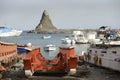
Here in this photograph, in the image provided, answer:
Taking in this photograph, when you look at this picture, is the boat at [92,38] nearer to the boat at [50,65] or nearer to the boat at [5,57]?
the boat at [5,57]

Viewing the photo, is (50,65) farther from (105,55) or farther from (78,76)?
(105,55)

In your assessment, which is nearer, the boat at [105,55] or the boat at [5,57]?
the boat at [5,57]

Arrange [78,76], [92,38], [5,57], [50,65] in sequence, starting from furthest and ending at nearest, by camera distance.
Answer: [92,38]
[5,57]
[50,65]
[78,76]

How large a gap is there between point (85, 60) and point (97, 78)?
13.3 meters

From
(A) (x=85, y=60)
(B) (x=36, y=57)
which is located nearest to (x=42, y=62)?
(B) (x=36, y=57)

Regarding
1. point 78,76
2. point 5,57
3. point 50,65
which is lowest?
point 78,76

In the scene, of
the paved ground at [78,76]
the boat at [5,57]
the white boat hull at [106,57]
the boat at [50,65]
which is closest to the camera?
the paved ground at [78,76]

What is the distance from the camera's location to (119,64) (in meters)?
32.0

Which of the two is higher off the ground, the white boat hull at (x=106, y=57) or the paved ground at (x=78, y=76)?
the white boat hull at (x=106, y=57)

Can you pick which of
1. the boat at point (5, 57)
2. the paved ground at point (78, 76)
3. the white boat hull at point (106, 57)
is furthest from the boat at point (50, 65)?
the white boat hull at point (106, 57)

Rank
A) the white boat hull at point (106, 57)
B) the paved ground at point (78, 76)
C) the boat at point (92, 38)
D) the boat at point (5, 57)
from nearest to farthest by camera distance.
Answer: the paved ground at point (78, 76) → the boat at point (5, 57) → the white boat hull at point (106, 57) → the boat at point (92, 38)

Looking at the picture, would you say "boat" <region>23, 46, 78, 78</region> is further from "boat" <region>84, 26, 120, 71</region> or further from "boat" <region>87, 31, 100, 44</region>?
"boat" <region>87, 31, 100, 44</region>

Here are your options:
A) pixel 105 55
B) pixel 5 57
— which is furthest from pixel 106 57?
pixel 5 57

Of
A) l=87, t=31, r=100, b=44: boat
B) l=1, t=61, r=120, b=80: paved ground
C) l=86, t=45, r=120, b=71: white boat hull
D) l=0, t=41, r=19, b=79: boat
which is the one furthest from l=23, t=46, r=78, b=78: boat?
l=87, t=31, r=100, b=44: boat
